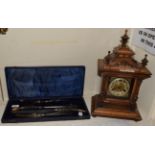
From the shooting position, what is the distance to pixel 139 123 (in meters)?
1.26

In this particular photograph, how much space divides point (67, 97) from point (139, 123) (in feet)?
1.74

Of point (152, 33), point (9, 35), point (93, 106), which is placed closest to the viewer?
point (152, 33)

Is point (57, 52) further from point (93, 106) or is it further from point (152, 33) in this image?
point (152, 33)

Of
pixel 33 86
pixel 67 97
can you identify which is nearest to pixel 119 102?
pixel 67 97

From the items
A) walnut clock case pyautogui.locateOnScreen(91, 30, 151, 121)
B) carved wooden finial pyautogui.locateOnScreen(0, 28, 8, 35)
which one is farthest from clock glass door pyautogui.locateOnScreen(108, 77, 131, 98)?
carved wooden finial pyautogui.locateOnScreen(0, 28, 8, 35)

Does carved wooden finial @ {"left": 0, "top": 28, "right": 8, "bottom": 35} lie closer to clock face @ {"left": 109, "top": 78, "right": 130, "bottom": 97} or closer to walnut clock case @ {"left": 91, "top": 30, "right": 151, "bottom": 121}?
walnut clock case @ {"left": 91, "top": 30, "right": 151, "bottom": 121}

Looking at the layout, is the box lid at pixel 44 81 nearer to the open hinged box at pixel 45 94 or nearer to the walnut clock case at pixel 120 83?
the open hinged box at pixel 45 94

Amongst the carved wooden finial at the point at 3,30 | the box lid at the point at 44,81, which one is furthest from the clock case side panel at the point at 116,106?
the carved wooden finial at the point at 3,30

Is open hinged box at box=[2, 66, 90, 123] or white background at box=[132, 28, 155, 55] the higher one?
→ white background at box=[132, 28, 155, 55]

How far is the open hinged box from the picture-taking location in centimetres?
128

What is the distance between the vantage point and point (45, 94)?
4.58ft

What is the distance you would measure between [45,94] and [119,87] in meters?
0.53

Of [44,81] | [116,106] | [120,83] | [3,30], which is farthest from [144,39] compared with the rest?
[3,30]

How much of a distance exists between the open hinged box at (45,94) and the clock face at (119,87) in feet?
0.78
